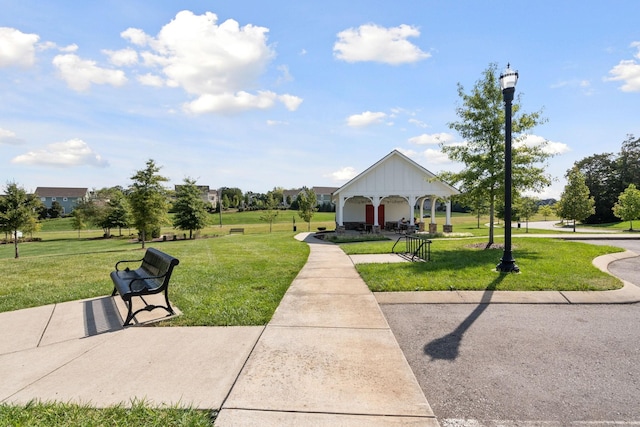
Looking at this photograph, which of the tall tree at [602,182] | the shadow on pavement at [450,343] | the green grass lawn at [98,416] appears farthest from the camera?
the tall tree at [602,182]

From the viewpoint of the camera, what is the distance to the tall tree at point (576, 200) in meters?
33.0

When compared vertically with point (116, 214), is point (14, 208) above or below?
above

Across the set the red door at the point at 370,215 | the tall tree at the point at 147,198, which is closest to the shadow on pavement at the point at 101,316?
the tall tree at the point at 147,198

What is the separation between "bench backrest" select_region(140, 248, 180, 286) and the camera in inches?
208

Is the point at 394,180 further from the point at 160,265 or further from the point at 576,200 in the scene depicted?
the point at 576,200

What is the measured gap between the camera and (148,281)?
6066mm

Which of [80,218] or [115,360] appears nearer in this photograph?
[115,360]

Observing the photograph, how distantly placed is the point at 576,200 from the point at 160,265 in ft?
129

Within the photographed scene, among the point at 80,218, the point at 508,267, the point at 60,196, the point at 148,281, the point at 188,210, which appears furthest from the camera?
the point at 60,196

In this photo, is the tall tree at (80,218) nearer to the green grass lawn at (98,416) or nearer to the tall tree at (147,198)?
the tall tree at (147,198)

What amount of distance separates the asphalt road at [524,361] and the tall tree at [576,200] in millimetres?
33916

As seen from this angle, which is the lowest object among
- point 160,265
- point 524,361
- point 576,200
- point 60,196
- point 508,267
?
point 524,361

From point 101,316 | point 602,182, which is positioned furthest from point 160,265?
point 602,182

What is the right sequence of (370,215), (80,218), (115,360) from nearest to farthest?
(115,360)
(370,215)
(80,218)
